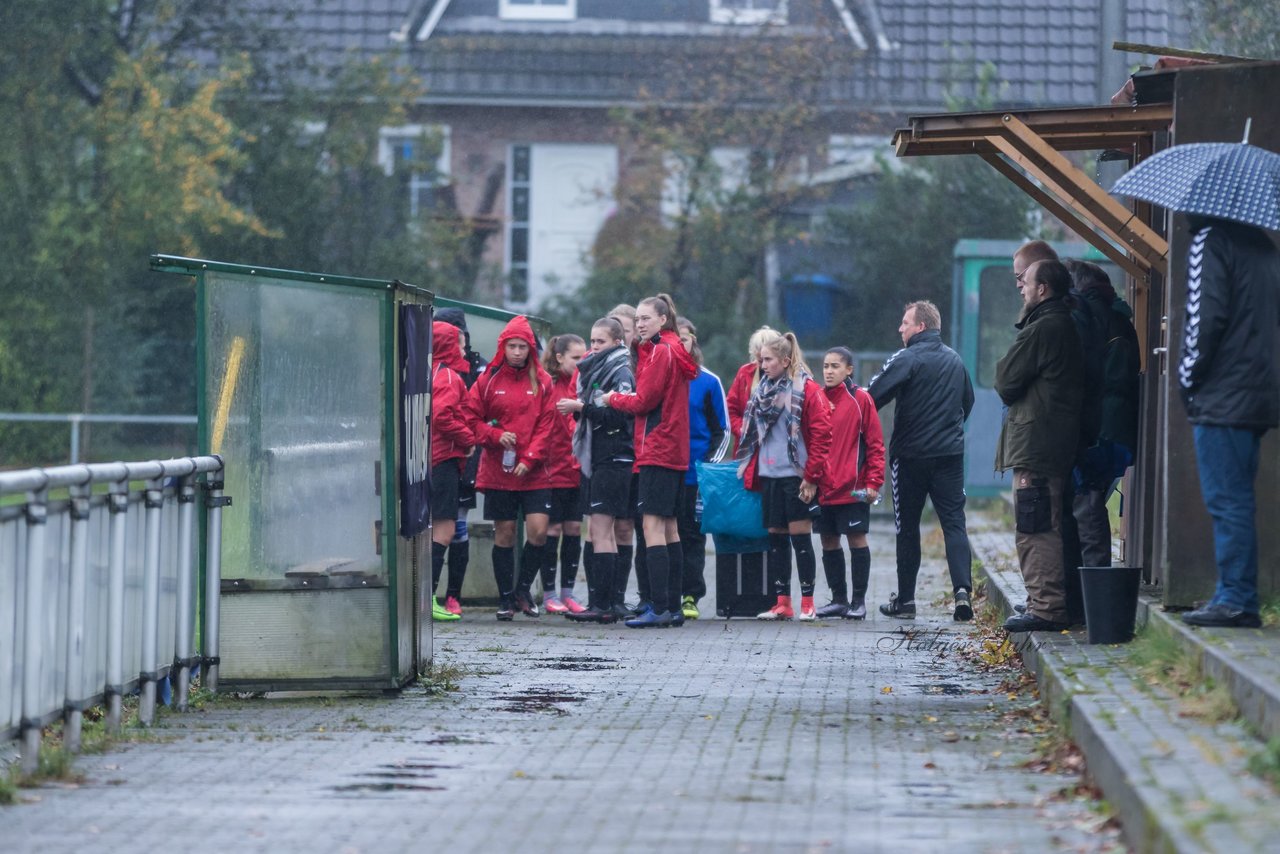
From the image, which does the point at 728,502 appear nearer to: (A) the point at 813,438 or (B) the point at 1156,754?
(A) the point at 813,438

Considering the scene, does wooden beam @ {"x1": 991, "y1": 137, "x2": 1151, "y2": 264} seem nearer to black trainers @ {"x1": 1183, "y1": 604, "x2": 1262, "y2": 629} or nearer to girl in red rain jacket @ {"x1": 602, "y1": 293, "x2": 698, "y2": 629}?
black trainers @ {"x1": 1183, "y1": 604, "x2": 1262, "y2": 629}

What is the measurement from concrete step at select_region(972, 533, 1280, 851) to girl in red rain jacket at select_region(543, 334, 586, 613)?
4.35m

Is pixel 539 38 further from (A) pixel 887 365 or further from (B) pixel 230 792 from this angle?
(B) pixel 230 792

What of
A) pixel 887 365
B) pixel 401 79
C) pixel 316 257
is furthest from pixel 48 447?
pixel 887 365

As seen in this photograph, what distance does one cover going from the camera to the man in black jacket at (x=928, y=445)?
12367mm

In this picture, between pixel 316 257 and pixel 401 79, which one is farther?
pixel 401 79

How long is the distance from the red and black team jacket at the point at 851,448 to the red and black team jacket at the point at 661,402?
1041 millimetres

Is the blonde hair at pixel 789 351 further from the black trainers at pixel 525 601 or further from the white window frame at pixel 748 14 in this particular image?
the white window frame at pixel 748 14

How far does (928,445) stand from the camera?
40.6ft

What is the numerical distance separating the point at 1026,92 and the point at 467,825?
2712 cm

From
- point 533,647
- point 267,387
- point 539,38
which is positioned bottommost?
point 533,647

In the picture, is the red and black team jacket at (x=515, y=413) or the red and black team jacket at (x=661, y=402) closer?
the red and black team jacket at (x=661, y=402)

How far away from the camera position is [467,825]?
5984 mm

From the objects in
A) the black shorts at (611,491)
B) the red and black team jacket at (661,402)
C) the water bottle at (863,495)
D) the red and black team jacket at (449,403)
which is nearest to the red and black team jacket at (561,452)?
the black shorts at (611,491)
